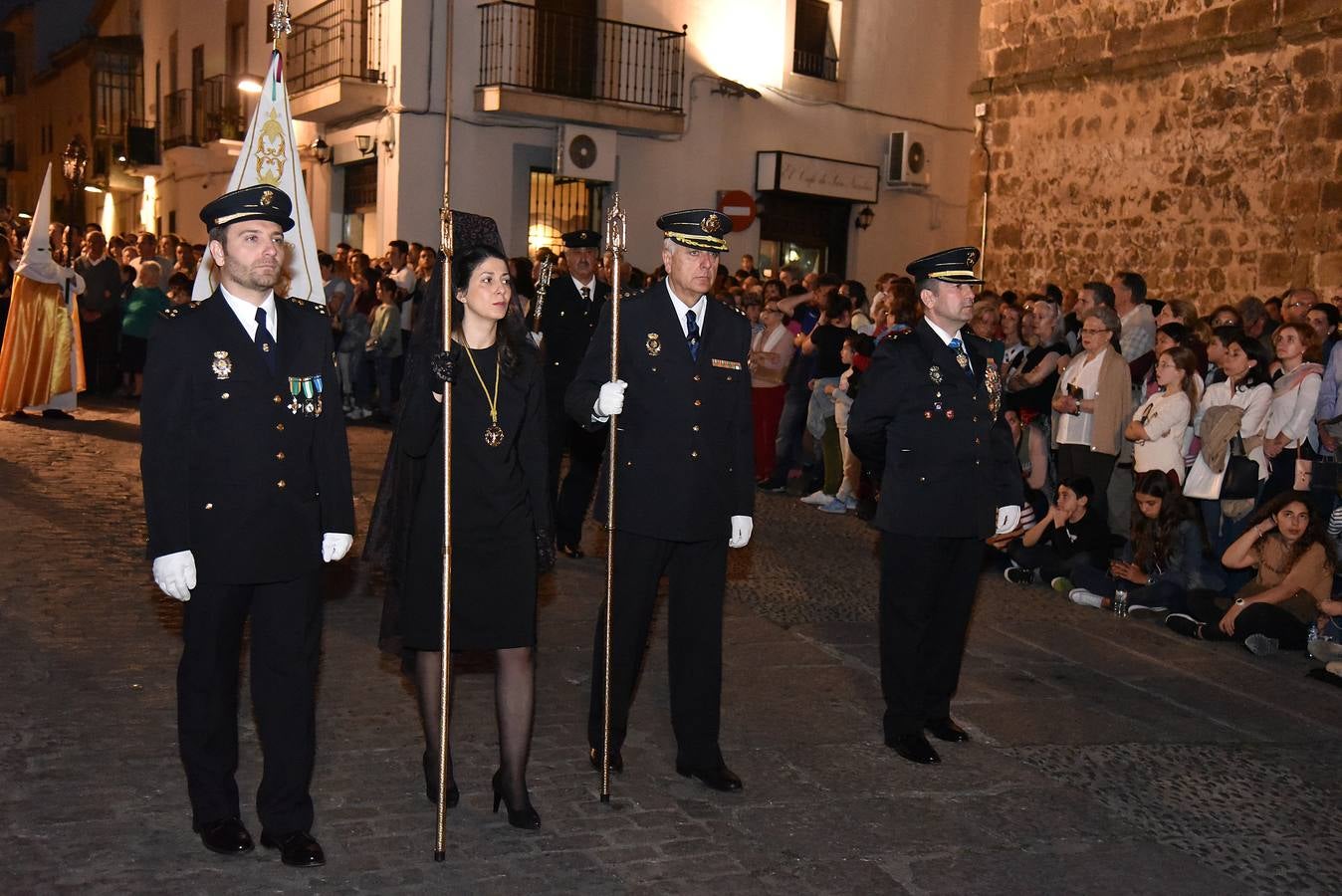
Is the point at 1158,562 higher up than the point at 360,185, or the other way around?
the point at 360,185

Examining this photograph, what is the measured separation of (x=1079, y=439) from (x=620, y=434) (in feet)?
18.4

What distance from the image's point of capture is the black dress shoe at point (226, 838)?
15.1ft

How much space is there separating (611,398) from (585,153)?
18.2m

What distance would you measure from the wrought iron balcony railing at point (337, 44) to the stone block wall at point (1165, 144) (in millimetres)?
8955

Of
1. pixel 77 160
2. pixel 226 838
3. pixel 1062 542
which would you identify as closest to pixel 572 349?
pixel 1062 542

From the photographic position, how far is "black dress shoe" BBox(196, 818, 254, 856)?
15.1ft

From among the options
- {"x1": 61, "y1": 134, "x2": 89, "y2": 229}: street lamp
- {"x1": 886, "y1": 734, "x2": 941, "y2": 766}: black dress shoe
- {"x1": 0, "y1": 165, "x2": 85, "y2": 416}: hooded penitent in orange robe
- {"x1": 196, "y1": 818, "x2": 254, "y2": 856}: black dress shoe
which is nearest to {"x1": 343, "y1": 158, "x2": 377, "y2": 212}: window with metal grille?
{"x1": 0, "y1": 165, "x2": 85, "y2": 416}: hooded penitent in orange robe

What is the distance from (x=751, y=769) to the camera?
5.70m

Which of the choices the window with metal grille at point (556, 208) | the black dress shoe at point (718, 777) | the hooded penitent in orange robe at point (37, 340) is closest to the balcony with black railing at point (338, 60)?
the window with metal grille at point (556, 208)

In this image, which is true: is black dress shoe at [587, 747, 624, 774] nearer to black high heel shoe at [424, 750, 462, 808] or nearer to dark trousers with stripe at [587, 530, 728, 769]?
dark trousers with stripe at [587, 530, 728, 769]

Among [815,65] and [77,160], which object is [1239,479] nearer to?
[815,65]

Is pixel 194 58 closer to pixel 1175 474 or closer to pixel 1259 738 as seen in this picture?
pixel 1175 474

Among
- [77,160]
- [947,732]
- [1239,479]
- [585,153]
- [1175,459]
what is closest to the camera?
[947,732]

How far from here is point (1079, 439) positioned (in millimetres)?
10305
